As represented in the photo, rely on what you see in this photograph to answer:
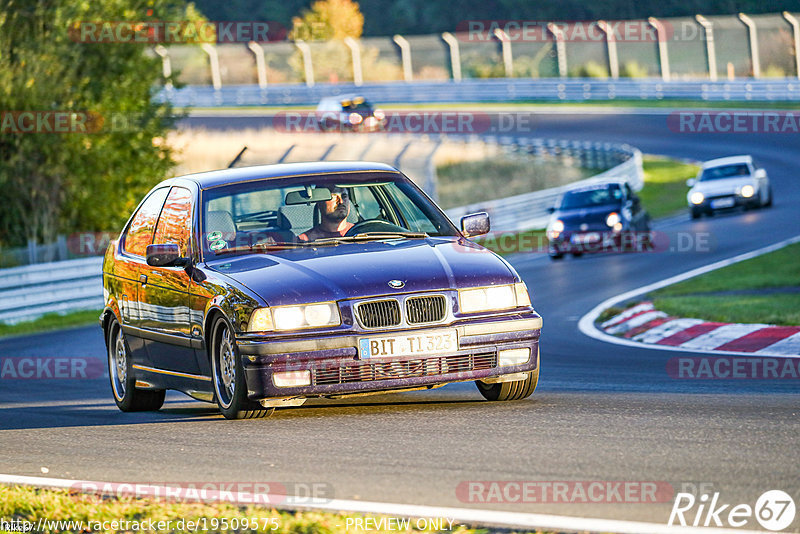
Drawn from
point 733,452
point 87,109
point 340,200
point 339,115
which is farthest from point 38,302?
point 339,115

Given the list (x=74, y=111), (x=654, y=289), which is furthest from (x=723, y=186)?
(x=74, y=111)

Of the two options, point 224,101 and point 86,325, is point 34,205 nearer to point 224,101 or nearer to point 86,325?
point 86,325

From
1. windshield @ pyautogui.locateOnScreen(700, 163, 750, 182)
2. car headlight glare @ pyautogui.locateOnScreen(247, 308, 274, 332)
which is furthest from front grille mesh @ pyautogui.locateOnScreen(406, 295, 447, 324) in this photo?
windshield @ pyautogui.locateOnScreen(700, 163, 750, 182)

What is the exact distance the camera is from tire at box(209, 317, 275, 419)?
26.0 feet

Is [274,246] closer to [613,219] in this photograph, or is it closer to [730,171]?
[613,219]

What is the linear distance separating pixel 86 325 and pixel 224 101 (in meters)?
43.8

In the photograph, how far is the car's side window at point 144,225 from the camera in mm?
9828

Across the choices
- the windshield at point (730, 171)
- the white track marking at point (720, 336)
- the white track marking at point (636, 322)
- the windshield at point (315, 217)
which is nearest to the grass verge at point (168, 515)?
the windshield at point (315, 217)

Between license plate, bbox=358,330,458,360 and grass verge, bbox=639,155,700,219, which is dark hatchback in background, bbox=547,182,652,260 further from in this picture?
license plate, bbox=358,330,458,360

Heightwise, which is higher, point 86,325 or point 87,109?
point 87,109

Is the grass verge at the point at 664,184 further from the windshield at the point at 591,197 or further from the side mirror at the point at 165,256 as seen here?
the side mirror at the point at 165,256

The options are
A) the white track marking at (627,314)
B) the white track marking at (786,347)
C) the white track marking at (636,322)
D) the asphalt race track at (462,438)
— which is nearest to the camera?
the asphalt race track at (462,438)

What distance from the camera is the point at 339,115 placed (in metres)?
50.9

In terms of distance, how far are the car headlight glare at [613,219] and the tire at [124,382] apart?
16.0 meters
